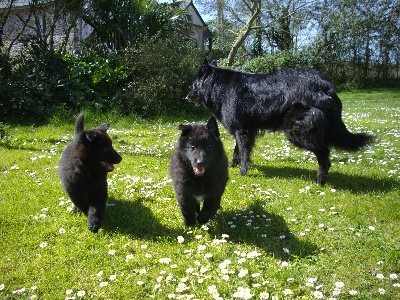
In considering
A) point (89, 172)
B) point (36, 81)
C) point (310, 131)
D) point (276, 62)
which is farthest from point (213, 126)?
point (276, 62)

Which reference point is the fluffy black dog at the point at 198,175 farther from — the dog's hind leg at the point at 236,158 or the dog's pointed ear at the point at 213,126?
the dog's hind leg at the point at 236,158

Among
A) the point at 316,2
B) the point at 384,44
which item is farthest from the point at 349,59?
the point at 316,2

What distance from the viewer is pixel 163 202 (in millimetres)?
4680

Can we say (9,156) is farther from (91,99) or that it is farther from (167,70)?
(167,70)

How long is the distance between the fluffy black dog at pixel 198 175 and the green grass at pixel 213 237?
225mm

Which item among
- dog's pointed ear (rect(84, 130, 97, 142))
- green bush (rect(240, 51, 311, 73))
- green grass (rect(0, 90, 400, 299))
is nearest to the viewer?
green grass (rect(0, 90, 400, 299))

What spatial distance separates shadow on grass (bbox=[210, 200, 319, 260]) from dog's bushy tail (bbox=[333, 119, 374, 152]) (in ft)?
5.52

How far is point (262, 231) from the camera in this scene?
12.7 feet

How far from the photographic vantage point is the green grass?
290 centimetres

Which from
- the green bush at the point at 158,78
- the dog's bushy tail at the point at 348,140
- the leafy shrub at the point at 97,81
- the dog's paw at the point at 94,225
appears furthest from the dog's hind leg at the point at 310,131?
the leafy shrub at the point at 97,81

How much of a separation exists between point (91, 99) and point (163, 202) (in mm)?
7525

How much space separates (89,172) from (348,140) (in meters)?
3.67

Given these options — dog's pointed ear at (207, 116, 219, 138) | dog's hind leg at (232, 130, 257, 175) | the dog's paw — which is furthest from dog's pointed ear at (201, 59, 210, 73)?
the dog's paw

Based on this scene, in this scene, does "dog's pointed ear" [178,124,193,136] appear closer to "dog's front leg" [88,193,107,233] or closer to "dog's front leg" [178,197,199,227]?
"dog's front leg" [178,197,199,227]
